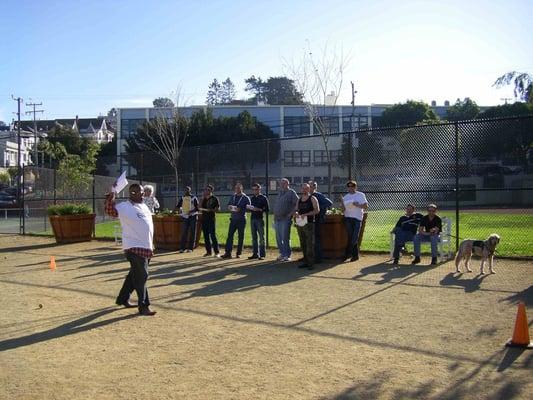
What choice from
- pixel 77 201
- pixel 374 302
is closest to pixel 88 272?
pixel 374 302

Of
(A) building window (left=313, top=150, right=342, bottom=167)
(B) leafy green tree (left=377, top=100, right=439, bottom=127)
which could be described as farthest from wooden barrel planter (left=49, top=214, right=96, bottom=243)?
(B) leafy green tree (left=377, top=100, right=439, bottom=127)

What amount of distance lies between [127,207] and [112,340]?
199 centimetres

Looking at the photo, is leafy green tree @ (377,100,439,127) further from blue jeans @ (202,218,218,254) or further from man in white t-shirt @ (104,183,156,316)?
man in white t-shirt @ (104,183,156,316)

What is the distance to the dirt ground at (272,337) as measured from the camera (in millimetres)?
4832

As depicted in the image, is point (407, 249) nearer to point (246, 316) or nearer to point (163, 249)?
point (163, 249)

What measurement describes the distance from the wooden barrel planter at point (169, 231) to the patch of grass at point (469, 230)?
160cm

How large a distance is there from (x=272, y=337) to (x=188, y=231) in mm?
9303

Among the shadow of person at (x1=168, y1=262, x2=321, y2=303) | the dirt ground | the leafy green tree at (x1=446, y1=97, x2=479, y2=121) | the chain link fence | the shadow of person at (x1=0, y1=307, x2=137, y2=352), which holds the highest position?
the leafy green tree at (x1=446, y1=97, x2=479, y2=121)

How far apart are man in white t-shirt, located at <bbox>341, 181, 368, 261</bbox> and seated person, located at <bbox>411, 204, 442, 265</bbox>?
127 cm

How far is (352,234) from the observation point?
1262 cm

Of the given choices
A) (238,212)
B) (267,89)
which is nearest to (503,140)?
(238,212)

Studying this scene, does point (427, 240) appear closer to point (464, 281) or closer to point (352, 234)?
point (352, 234)

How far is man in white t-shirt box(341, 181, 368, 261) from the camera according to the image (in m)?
12.4

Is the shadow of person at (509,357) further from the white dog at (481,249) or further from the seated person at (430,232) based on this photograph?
the seated person at (430,232)
